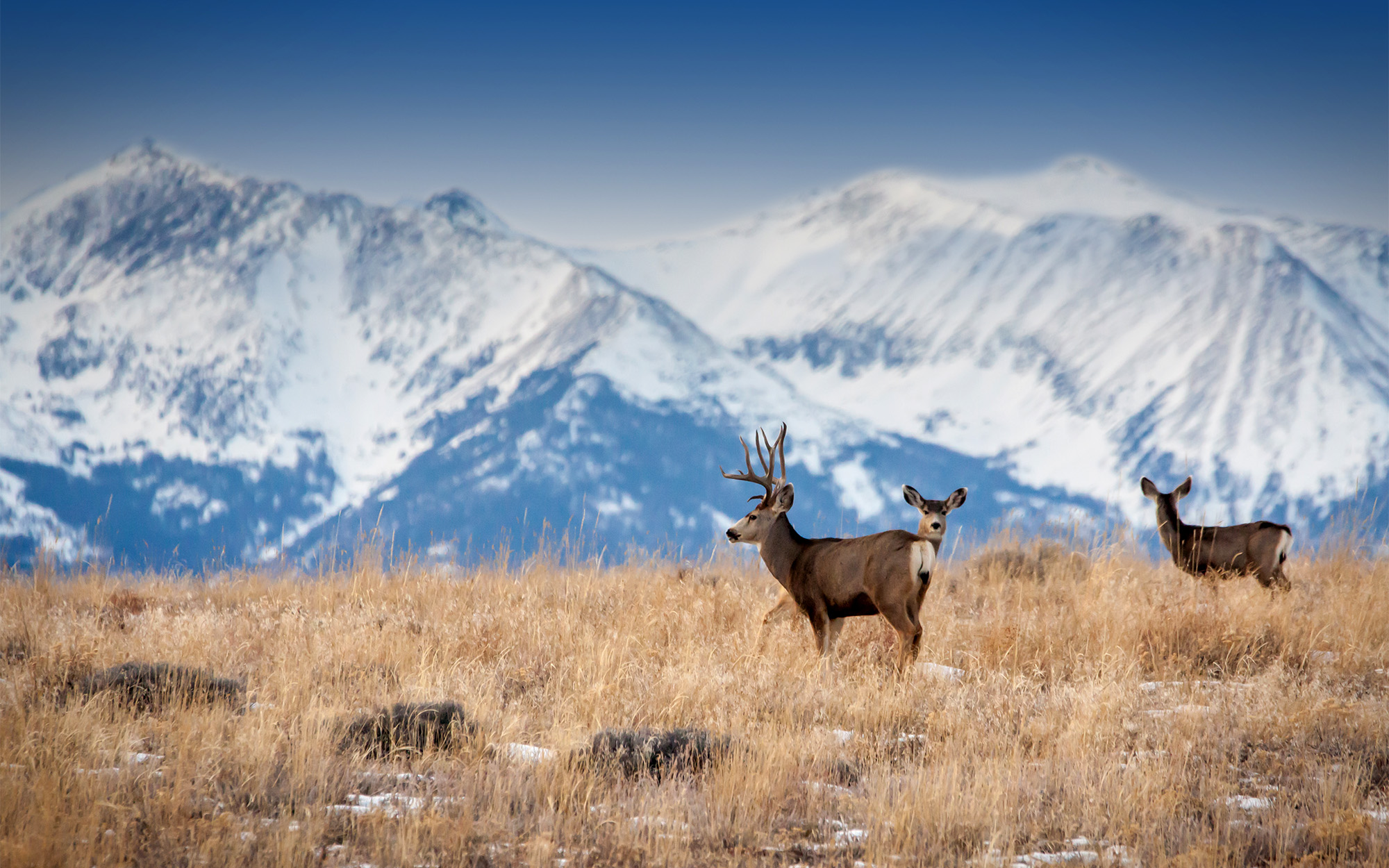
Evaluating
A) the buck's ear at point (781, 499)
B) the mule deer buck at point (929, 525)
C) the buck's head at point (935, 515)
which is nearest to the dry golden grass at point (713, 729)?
the mule deer buck at point (929, 525)

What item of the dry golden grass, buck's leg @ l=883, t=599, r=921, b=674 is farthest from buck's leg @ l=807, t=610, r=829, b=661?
buck's leg @ l=883, t=599, r=921, b=674

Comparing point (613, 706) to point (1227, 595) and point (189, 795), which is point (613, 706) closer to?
point (189, 795)

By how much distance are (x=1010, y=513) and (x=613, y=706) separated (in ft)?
25.3

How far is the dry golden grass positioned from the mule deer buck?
0.24m

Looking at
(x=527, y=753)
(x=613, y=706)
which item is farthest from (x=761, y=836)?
(x=613, y=706)

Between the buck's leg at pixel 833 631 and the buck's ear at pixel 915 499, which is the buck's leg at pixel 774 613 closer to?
the buck's leg at pixel 833 631

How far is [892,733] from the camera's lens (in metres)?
6.33

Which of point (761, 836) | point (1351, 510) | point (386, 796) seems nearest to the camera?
point (761, 836)

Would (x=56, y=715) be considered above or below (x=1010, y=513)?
below

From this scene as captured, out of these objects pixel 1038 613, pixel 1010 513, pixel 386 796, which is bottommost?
pixel 386 796

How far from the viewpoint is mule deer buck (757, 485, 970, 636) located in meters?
8.55

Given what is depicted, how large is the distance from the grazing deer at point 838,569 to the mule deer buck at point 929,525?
0.63 feet

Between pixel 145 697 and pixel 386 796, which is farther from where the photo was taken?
pixel 145 697

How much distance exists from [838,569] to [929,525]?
90cm
